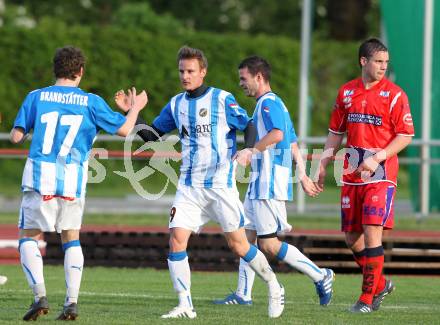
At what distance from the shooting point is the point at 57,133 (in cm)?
808

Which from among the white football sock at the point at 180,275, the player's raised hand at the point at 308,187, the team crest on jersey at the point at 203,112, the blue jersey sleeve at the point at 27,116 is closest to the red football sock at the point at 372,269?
the player's raised hand at the point at 308,187

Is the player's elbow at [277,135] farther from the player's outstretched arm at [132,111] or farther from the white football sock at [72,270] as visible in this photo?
the white football sock at [72,270]

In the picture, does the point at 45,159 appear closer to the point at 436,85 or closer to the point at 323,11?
the point at 436,85

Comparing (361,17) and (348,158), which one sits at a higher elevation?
(361,17)

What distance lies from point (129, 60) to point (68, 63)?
21.4 meters

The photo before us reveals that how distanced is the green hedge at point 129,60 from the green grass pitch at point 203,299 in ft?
47.3

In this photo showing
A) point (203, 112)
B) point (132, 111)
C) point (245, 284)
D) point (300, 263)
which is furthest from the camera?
point (245, 284)

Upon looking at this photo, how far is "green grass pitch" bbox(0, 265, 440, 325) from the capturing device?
8.34 metres

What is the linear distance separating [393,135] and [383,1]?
11.0 metres

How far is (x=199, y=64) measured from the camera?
871 cm

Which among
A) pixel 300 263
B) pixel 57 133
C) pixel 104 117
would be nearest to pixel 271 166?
pixel 300 263

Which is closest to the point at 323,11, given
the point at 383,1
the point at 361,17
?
the point at 361,17

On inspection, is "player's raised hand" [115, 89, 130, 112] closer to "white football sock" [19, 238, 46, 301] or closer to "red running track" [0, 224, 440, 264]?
"white football sock" [19, 238, 46, 301]

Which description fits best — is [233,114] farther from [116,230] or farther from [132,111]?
[116,230]
